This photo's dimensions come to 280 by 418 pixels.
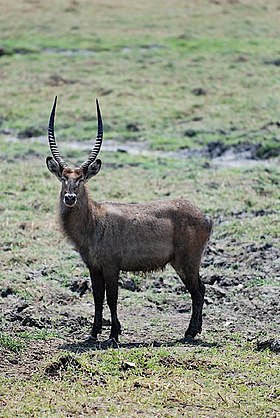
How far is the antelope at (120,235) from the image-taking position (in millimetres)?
9375

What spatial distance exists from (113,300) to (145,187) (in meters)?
7.19

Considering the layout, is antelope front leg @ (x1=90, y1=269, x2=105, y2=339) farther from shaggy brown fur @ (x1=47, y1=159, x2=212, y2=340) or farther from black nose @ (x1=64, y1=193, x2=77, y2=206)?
black nose @ (x1=64, y1=193, x2=77, y2=206)

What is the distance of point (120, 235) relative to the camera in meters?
9.58

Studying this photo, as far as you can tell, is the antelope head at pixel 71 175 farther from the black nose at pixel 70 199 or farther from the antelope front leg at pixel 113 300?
the antelope front leg at pixel 113 300

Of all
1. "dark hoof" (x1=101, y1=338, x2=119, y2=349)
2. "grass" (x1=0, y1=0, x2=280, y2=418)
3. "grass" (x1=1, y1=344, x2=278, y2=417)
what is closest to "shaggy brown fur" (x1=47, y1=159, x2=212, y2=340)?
"dark hoof" (x1=101, y1=338, x2=119, y2=349)

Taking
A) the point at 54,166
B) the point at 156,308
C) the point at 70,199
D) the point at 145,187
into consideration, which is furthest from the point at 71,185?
the point at 145,187

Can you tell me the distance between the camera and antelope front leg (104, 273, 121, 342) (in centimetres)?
923

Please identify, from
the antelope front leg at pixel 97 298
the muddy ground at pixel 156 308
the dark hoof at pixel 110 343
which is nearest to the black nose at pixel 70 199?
the antelope front leg at pixel 97 298

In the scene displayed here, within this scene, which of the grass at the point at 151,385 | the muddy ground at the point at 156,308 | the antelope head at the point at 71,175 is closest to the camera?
the grass at the point at 151,385

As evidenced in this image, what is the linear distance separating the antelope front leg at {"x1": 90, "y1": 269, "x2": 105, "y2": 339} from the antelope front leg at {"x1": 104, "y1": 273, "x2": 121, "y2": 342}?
13 centimetres

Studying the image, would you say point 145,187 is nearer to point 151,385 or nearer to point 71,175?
point 71,175

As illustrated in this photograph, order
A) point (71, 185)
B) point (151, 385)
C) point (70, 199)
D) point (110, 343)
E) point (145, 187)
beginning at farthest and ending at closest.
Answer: point (145, 187) < point (71, 185) < point (70, 199) < point (110, 343) < point (151, 385)

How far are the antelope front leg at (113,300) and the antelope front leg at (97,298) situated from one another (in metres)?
0.13

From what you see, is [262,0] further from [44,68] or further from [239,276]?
[239,276]
